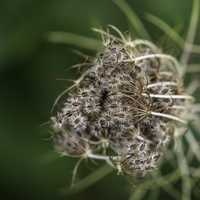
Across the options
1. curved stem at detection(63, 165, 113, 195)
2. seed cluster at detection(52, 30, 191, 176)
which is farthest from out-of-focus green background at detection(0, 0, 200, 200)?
seed cluster at detection(52, 30, 191, 176)

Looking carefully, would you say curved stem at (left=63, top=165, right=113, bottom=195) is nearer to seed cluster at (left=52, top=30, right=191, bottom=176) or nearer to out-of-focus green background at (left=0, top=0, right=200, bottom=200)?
out-of-focus green background at (left=0, top=0, right=200, bottom=200)

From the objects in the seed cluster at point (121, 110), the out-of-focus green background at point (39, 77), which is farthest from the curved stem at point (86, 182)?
the seed cluster at point (121, 110)

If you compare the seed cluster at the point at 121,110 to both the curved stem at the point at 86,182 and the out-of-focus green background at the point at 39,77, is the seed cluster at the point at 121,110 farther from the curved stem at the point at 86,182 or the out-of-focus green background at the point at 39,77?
the out-of-focus green background at the point at 39,77

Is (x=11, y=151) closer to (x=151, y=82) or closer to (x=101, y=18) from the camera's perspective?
(x=101, y=18)

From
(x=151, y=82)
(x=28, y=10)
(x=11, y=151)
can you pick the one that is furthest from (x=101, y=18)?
(x=151, y=82)

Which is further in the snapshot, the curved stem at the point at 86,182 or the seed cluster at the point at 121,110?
the curved stem at the point at 86,182
